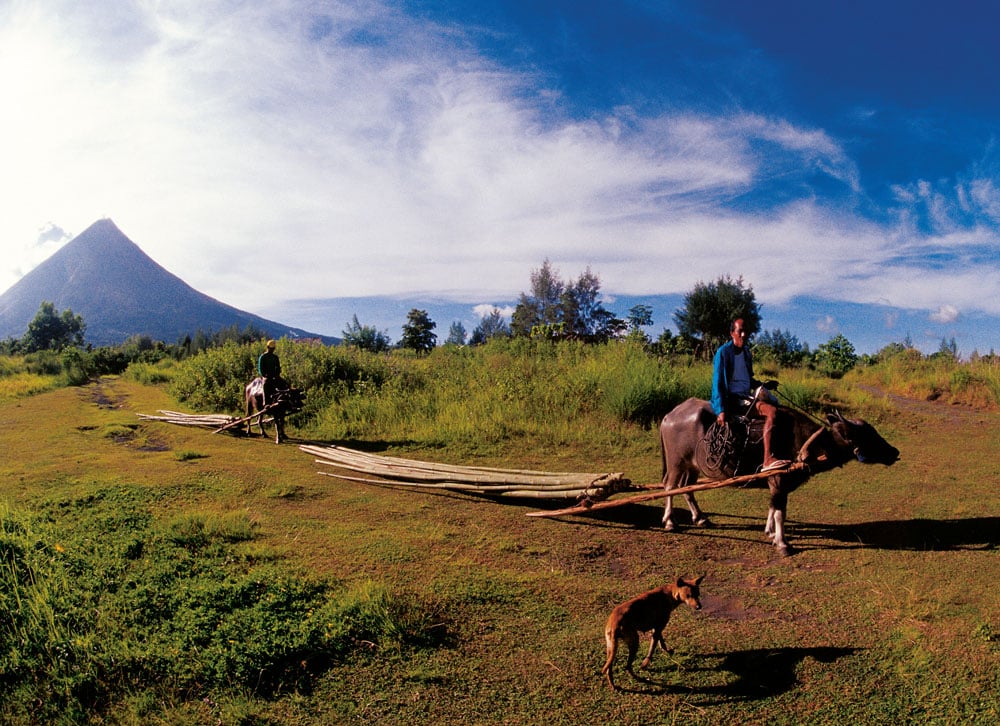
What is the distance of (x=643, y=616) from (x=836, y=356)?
80.4 feet

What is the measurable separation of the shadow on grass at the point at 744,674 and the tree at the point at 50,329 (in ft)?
238

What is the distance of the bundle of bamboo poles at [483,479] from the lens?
21.5 feet

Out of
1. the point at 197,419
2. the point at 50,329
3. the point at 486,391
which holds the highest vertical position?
the point at 50,329

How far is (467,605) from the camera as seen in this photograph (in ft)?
15.3

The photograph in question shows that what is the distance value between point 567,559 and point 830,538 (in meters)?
2.95

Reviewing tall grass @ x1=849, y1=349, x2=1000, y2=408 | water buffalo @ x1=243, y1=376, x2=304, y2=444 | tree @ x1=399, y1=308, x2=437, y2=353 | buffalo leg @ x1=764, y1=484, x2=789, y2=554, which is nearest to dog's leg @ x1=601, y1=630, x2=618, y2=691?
buffalo leg @ x1=764, y1=484, x2=789, y2=554

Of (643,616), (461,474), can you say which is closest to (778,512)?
(643,616)

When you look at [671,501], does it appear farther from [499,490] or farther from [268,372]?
[268,372]

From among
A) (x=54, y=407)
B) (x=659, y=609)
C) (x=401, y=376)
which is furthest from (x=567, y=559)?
(x=54, y=407)

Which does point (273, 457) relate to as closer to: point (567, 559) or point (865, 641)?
point (567, 559)

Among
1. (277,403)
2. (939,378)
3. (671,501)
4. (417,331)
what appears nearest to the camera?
(671,501)

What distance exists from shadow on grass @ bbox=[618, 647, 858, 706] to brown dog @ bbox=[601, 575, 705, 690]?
0.19 m

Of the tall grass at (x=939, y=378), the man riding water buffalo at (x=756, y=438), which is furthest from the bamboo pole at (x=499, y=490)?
the tall grass at (x=939, y=378)

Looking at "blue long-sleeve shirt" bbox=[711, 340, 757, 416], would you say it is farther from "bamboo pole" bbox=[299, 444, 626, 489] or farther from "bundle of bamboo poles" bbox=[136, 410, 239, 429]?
"bundle of bamboo poles" bbox=[136, 410, 239, 429]
